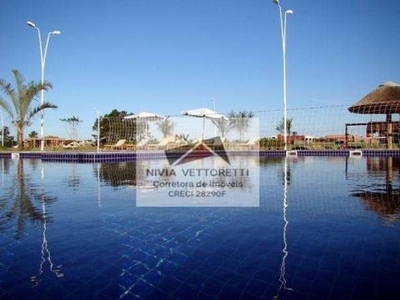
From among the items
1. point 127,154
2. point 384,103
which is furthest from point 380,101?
point 127,154

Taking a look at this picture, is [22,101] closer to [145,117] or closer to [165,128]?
[145,117]

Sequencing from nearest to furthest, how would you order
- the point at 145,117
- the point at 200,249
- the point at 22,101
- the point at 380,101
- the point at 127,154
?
the point at 200,249 → the point at 127,154 → the point at 22,101 → the point at 380,101 → the point at 145,117

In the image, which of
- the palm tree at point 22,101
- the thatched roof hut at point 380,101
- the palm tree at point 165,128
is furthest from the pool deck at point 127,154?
the palm tree at point 165,128

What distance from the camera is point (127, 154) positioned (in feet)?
58.2

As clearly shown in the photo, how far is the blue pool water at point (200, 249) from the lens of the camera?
2395 mm

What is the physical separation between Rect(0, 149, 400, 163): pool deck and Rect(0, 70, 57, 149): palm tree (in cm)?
210

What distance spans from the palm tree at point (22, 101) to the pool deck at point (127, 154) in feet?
6.89

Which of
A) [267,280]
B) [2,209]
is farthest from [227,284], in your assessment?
[2,209]

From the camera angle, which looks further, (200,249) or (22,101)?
(22,101)

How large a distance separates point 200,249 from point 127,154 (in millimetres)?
15001

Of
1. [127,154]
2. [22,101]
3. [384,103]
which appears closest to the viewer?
[127,154]

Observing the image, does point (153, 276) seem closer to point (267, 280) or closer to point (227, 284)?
point (227, 284)

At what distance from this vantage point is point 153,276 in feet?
8.60

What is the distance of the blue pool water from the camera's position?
239 cm
